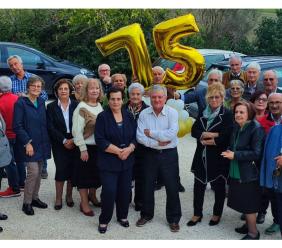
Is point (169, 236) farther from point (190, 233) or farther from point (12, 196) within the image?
point (12, 196)

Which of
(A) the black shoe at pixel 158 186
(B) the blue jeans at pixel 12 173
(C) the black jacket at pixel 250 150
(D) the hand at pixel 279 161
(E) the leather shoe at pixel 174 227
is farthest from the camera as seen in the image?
(A) the black shoe at pixel 158 186

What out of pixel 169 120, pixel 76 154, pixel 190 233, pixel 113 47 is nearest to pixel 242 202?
pixel 190 233

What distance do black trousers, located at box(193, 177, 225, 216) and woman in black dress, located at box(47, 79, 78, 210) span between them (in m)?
1.44

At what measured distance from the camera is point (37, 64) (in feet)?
39.1

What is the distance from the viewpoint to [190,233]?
4.77m

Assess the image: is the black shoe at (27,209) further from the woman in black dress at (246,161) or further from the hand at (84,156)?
the woman in black dress at (246,161)

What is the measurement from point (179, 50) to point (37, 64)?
290 inches

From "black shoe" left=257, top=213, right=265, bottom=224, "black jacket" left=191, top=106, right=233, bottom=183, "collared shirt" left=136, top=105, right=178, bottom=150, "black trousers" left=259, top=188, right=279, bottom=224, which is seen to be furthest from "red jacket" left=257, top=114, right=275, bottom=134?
"black shoe" left=257, top=213, right=265, bottom=224

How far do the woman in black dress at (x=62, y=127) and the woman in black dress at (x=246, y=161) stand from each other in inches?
71.1

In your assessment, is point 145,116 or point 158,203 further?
point 158,203

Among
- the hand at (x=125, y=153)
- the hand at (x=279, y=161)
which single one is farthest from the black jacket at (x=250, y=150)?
the hand at (x=125, y=153)

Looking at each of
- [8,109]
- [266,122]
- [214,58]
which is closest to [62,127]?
[8,109]

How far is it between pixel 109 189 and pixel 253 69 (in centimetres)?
258

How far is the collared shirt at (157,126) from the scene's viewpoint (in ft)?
15.1
